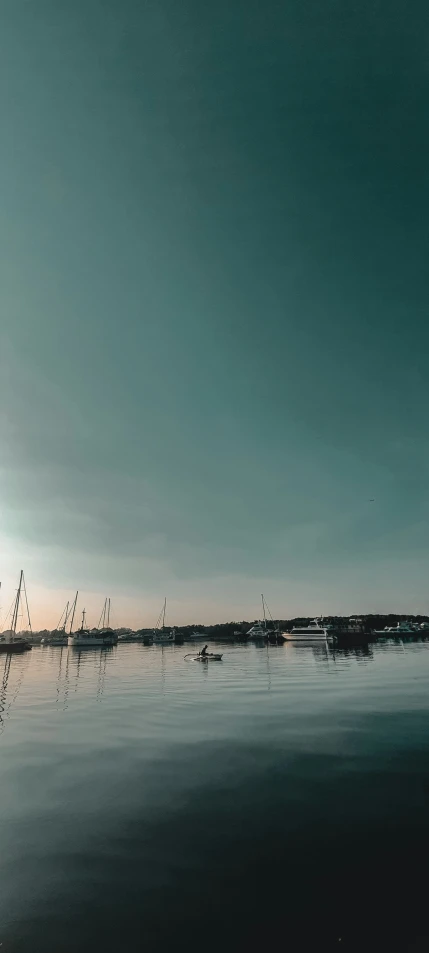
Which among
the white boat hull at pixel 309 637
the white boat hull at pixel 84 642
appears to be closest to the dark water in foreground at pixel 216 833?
the white boat hull at pixel 309 637

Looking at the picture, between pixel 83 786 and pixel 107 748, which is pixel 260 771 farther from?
pixel 107 748

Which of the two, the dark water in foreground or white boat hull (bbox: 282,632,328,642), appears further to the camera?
white boat hull (bbox: 282,632,328,642)

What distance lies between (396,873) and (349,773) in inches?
274

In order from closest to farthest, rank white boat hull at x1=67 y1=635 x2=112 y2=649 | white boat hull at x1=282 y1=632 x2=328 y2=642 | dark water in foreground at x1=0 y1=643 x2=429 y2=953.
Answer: dark water in foreground at x1=0 y1=643 x2=429 y2=953, white boat hull at x1=282 y1=632 x2=328 y2=642, white boat hull at x1=67 y1=635 x2=112 y2=649

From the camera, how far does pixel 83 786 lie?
1580cm

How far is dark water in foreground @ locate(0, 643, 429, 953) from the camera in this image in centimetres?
809

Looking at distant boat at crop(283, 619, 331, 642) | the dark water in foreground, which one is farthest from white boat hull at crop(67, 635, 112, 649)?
the dark water in foreground

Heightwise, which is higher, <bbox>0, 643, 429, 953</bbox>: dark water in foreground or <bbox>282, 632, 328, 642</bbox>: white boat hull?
<bbox>0, 643, 429, 953</bbox>: dark water in foreground

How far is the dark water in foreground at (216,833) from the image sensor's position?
809cm

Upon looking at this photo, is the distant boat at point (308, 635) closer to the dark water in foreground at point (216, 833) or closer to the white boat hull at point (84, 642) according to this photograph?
A: the white boat hull at point (84, 642)

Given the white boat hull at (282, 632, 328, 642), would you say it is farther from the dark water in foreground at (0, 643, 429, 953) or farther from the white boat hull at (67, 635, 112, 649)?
the dark water in foreground at (0, 643, 429, 953)

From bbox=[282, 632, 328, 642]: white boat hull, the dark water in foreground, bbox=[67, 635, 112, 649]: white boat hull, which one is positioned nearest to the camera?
the dark water in foreground

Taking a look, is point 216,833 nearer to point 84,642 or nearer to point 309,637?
point 309,637

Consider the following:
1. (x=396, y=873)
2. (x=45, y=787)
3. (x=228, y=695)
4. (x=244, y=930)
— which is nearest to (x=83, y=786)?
(x=45, y=787)
